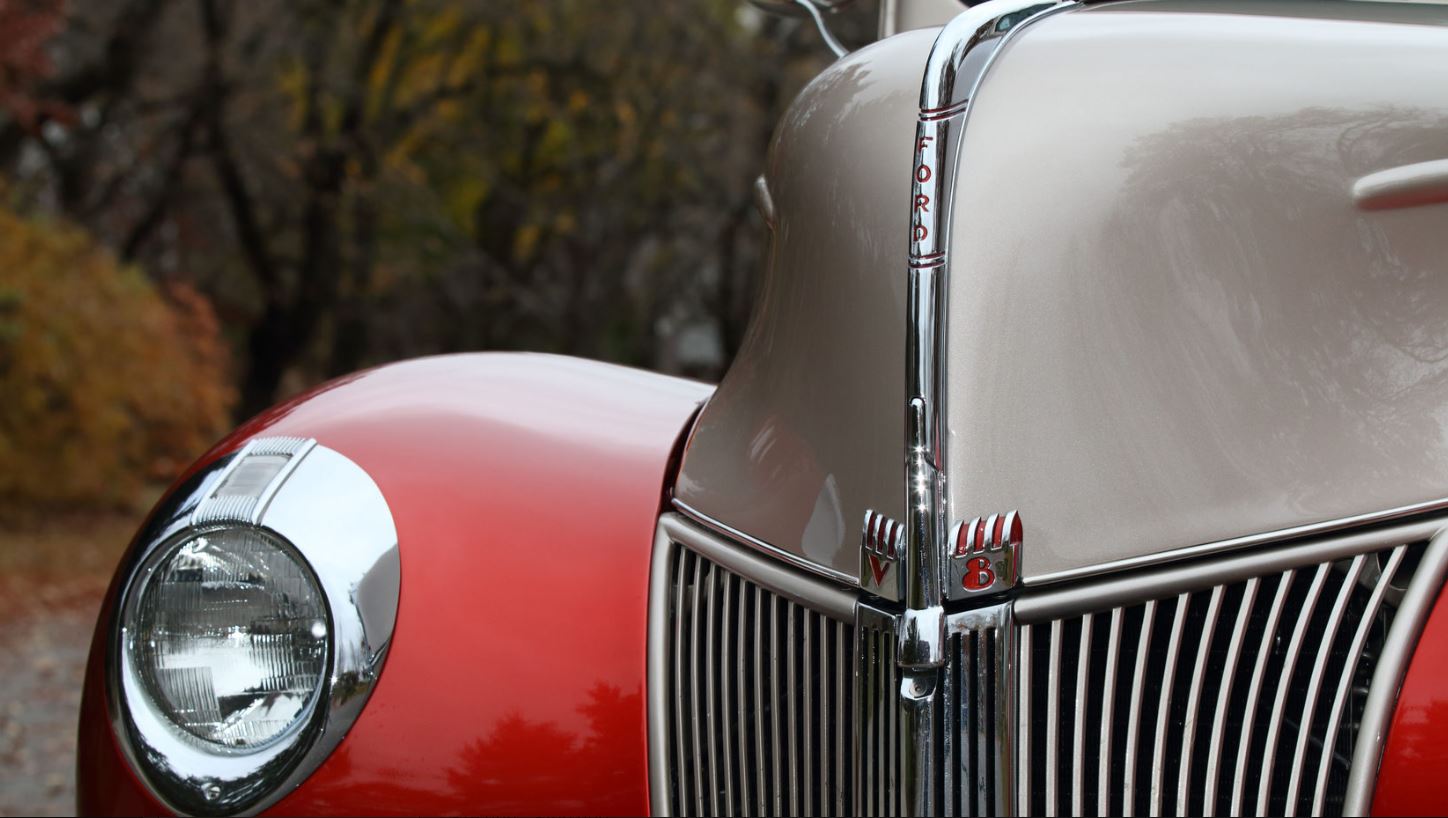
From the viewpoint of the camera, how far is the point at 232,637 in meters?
1.73

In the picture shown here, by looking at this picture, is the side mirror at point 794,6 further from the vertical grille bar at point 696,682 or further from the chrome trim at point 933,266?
the vertical grille bar at point 696,682

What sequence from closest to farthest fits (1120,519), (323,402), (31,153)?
(1120,519), (323,402), (31,153)

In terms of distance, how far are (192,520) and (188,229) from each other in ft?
62.3

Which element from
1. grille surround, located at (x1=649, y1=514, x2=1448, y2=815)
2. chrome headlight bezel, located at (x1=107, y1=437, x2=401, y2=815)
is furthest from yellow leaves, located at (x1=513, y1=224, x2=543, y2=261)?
grille surround, located at (x1=649, y1=514, x2=1448, y2=815)

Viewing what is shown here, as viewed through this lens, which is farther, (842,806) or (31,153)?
(31,153)

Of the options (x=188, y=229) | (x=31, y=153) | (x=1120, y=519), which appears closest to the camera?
(x=1120, y=519)

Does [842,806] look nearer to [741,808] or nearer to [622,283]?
[741,808]

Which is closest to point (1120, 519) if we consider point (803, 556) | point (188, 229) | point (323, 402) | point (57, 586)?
point (803, 556)

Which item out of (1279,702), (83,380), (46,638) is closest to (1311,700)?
(1279,702)

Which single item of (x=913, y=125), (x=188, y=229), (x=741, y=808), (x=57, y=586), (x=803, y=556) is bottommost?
(x=57, y=586)

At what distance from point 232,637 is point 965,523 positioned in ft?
2.86

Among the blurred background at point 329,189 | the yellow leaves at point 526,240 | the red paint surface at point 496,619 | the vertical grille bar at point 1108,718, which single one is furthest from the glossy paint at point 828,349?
the yellow leaves at point 526,240

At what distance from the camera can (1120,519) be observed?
1483 millimetres

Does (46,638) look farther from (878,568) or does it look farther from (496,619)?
(878,568)
